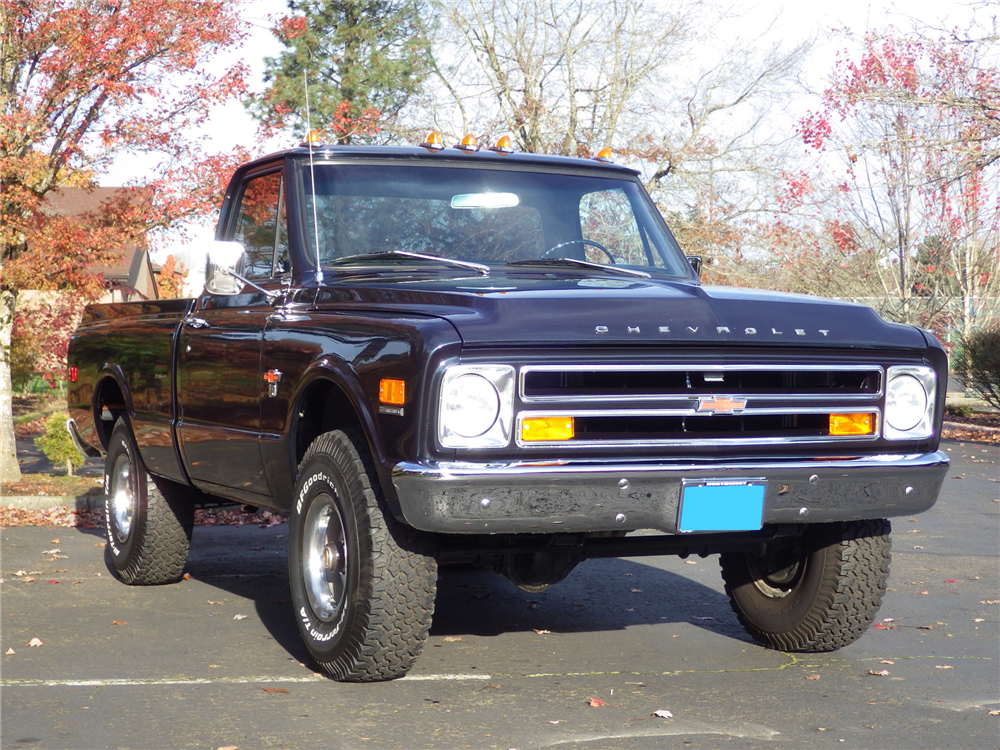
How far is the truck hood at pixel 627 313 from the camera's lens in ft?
13.3

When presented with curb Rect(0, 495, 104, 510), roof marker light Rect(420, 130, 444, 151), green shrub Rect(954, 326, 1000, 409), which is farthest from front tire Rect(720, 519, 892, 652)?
green shrub Rect(954, 326, 1000, 409)

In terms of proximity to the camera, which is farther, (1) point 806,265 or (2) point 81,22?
(1) point 806,265

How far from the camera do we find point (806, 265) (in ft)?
66.8

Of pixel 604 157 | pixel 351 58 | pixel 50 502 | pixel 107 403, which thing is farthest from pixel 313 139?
pixel 351 58

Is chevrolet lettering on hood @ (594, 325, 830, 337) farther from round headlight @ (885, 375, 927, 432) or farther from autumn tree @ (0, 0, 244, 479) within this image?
autumn tree @ (0, 0, 244, 479)

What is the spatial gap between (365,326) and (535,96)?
15.1 metres

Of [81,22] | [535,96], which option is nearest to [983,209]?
[535,96]

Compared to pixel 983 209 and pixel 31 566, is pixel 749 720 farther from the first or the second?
pixel 983 209

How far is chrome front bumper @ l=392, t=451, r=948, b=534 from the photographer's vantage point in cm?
Result: 395

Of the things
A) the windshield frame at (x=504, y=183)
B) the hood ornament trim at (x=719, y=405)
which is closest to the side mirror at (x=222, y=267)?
the windshield frame at (x=504, y=183)

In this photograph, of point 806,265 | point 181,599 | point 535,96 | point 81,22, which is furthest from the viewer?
point 806,265

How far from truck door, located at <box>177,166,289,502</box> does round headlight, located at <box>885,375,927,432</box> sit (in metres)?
2.63

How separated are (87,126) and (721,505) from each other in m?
8.32

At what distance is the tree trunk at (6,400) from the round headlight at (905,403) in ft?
29.0
